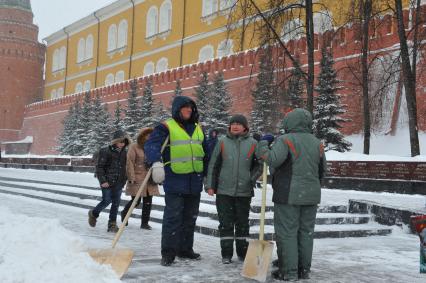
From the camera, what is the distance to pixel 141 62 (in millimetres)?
37906

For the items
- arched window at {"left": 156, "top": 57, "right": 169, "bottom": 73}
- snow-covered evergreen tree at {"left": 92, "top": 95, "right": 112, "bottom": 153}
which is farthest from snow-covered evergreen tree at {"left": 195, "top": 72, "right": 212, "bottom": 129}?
arched window at {"left": 156, "top": 57, "right": 169, "bottom": 73}

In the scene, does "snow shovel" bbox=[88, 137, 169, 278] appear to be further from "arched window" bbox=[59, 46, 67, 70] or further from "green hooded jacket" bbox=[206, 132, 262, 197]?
"arched window" bbox=[59, 46, 67, 70]

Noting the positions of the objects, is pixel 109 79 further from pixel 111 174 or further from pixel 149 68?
pixel 111 174

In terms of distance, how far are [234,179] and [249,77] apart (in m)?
15.4

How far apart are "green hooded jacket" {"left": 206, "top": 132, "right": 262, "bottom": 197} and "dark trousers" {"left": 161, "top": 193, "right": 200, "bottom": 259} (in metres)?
0.27

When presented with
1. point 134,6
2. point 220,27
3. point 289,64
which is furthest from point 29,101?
point 289,64

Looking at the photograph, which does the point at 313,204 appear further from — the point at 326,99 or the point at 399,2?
the point at 326,99

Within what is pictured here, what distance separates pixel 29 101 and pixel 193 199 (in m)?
47.1

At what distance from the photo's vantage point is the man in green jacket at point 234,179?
4.71 meters

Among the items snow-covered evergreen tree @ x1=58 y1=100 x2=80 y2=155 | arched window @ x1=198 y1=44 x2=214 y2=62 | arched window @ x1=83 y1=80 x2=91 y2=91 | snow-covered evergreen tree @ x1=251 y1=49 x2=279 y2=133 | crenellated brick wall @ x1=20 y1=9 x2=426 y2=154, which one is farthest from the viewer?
arched window @ x1=83 y1=80 x2=91 y2=91

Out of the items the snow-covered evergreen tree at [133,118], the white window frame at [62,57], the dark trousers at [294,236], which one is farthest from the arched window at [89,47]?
the dark trousers at [294,236]

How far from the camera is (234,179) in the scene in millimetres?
4703

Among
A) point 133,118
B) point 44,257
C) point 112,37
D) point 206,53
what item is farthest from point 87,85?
point 44,257

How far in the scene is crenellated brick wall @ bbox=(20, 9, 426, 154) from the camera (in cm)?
1647
